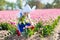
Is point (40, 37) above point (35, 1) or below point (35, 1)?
above

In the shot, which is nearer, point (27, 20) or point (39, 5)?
point (27, 20)

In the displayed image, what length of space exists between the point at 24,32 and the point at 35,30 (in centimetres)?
99

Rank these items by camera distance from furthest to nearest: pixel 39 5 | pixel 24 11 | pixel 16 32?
pixel 39 5, pixel 16 32, pixel 24 11

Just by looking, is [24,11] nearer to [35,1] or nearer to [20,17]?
[20,17]

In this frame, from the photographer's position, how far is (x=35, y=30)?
777cm

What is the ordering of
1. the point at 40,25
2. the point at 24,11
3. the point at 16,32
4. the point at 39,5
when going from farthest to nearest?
the point at 39,5 < the point at 40,25 < the point at 16,32 < the point at 24,11

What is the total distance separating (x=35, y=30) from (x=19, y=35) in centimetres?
81

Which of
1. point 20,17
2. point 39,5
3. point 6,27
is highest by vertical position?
point 20,17

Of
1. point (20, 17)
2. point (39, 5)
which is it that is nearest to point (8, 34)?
point (20, 17)

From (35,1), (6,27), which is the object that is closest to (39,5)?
(35,1)

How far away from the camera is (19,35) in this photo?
7121 millimetres

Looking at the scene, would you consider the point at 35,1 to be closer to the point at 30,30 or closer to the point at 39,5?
the point at 39,5

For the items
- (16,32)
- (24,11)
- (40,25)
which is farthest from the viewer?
(40,25)

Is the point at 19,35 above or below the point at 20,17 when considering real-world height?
below
